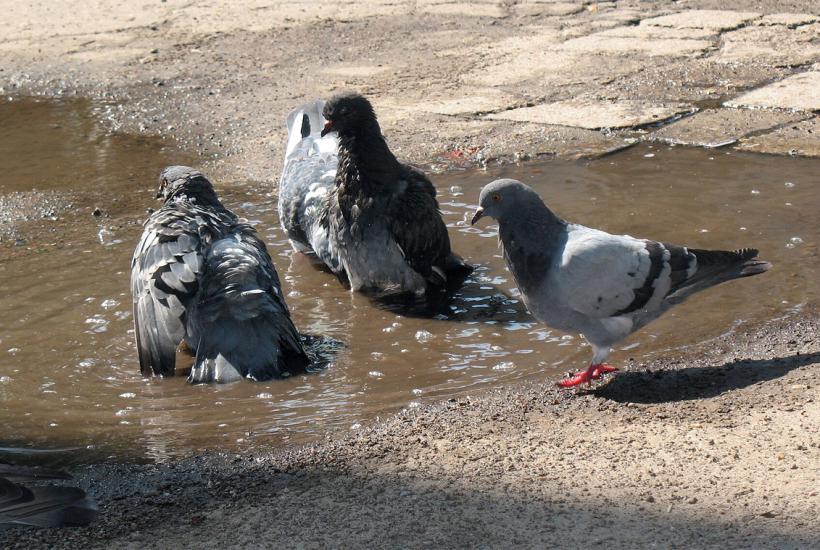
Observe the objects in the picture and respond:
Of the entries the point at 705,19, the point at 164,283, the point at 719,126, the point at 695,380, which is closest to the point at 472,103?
the point at 719,126

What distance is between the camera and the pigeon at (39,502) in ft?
9.23

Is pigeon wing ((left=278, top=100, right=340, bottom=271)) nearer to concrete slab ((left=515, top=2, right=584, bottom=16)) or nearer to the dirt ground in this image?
the dirt ground

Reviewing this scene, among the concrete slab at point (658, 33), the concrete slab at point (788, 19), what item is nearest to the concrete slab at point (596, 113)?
the concrete slab at point (658, 33)

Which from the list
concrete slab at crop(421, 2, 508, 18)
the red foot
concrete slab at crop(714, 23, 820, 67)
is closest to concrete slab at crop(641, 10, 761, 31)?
concrete slab at crop(714, 23, 820, 67)

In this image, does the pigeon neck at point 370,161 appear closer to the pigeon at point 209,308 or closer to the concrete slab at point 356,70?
the pigeon at point 209,308

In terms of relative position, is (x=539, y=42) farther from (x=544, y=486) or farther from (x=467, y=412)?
(x=544, y=486)

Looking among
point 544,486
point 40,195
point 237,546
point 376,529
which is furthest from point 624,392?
point 40,195

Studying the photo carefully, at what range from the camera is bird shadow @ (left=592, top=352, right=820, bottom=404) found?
4.14 metres

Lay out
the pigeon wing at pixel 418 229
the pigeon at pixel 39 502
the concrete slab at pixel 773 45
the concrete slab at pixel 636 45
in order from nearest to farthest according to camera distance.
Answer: the pigeon at pixel 39 502 < the pigeon wing at pixel 418 229 < the concrete slab at pixel 773 45 < the concrete slab at pixel 636 45

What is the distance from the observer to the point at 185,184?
5.74 m

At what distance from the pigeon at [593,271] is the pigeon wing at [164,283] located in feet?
4.69

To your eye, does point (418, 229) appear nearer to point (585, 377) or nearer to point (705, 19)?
point (585, 377)

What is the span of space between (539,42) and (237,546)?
23.5 feet

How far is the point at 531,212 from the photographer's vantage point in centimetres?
436
